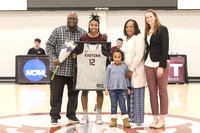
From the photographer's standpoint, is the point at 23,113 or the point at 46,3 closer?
the point at 23,113

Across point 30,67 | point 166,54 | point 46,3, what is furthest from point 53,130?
point 46,3

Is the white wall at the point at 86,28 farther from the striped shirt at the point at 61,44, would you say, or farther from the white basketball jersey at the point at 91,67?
the white basketball jersey at the point at 91,67

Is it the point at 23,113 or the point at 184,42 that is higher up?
the point at 184,42

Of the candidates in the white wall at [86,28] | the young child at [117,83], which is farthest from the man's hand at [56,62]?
the white wall at [86,28]

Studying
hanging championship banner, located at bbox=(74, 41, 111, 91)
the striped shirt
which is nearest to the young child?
hanging championship banner, located at bbox=(74, 41, 111, 91)

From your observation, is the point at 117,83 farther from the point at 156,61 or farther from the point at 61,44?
the point at 61,44

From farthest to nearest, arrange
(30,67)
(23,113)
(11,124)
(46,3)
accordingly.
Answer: (46,3) < (30,67) < (23,113) < (11,124)

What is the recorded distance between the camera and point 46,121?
5758 mm

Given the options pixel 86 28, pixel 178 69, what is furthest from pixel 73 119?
pixel 86 28

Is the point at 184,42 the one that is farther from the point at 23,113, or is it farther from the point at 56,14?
the point at 23,113

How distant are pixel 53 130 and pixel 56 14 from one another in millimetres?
9960

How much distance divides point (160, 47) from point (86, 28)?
942cm

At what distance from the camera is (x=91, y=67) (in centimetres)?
550

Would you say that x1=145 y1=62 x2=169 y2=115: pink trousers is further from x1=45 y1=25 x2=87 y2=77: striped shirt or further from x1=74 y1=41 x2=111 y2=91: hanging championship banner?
x1=45 y1=25 x2=87 y2=77: striped shirt
